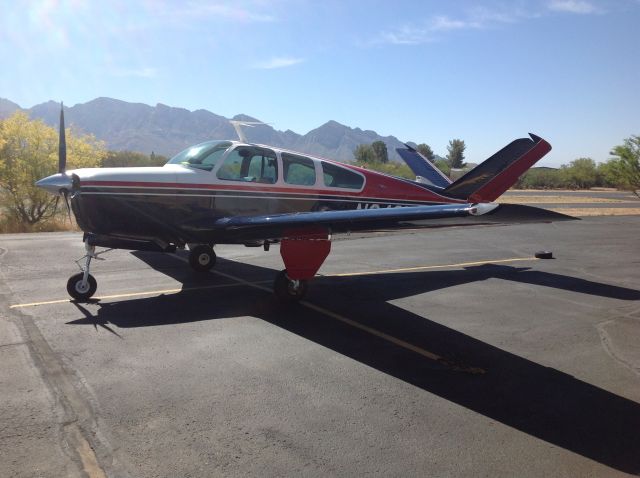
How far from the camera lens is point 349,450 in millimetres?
3537

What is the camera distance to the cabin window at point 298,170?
8.84 meters

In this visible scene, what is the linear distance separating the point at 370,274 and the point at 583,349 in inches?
192

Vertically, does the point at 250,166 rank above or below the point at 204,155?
below

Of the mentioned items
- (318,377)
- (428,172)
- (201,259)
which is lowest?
(318,377)

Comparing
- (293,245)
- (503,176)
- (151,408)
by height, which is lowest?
(151,408)

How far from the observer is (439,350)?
5.69m

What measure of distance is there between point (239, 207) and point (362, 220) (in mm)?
2762

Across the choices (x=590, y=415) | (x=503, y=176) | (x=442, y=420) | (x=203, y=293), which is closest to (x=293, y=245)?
(x=203, y=293)

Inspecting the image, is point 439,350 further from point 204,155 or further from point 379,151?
point 379,151

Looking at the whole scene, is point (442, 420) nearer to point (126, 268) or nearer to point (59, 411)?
point (59, 411)

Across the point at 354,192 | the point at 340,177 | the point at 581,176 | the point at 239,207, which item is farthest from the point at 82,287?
the point at 581,176

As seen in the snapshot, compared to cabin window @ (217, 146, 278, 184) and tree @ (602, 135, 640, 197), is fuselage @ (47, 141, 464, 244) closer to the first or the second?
cabin window @ (217, 146, 278, 184)

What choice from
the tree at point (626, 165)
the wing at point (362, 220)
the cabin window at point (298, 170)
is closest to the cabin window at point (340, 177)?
the cabin window at point (298, 170)

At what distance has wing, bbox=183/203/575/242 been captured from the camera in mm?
5703
